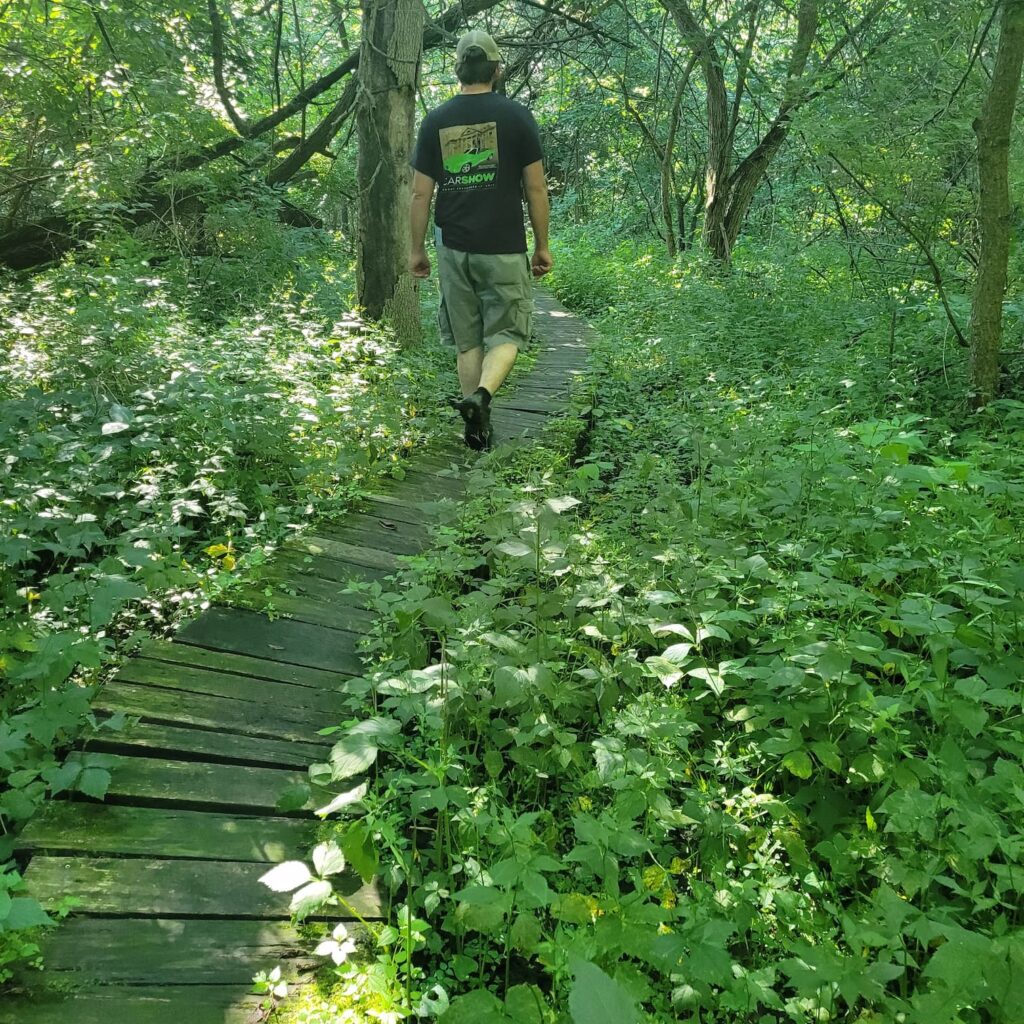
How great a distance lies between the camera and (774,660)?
2600 mm

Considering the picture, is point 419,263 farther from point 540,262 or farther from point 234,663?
point 234,663

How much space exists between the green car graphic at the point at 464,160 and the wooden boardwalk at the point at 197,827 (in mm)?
3030

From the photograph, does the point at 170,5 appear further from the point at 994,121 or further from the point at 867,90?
the point at 994,121

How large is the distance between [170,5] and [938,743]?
9.91 m

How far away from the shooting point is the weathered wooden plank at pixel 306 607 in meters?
3.16

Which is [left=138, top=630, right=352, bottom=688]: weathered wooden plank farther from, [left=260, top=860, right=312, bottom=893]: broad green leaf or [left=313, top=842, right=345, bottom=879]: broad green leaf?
[left=260, top=860, right=312, bottom=893]: broad green leaf

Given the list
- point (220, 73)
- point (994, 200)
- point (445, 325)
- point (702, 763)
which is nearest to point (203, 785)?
point (702, 763)

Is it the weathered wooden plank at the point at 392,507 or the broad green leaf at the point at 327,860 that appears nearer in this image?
the broad green leaf at the point at 327,860

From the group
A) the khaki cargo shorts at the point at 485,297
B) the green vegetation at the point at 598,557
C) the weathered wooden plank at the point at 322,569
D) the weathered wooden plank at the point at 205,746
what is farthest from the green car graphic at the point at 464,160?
the weathered wooden plank at the point at 205,746

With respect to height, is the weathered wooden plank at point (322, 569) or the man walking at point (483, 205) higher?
the man walking at point (483, 205)

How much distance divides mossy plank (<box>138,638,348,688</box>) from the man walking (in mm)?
2425

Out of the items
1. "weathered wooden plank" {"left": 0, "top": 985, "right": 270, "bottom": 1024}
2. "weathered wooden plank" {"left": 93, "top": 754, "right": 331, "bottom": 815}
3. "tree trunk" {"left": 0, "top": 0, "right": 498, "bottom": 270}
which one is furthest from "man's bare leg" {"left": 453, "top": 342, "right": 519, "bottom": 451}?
"tree trunk" {"left": 0, "top": 0, "right": 498, "bottom": 270}

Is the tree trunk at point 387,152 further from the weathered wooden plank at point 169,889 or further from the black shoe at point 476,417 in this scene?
the weathered wooden plank at point 169,889

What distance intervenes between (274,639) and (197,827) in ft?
3.30
